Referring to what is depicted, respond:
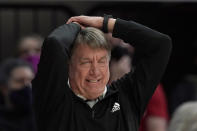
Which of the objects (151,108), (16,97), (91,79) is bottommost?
(16,97)

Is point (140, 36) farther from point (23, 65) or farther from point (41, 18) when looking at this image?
point (41, 18)

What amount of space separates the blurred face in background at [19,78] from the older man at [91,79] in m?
1.92

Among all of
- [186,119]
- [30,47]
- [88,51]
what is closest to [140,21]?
[30,47]

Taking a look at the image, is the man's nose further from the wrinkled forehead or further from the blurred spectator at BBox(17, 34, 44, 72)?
the blurred spectator at BBox(17, 34, 44, 72)

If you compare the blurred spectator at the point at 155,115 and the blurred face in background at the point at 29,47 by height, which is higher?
the blurred spectator at the point at 155,115

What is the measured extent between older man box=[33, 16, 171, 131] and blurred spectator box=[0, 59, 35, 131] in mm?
1674

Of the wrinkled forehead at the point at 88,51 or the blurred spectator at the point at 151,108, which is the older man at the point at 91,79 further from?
the blurred spectator at the point at 151,108

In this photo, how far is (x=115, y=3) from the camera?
764cm

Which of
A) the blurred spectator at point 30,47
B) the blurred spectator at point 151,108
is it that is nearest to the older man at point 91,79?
the blurred spectator at point 151,108

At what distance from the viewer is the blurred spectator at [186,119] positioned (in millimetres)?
3908

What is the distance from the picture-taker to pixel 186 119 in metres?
4.02

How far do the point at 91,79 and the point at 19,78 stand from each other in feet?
6.83

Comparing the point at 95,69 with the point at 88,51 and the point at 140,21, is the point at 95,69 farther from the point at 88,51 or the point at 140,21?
the point at 140,21

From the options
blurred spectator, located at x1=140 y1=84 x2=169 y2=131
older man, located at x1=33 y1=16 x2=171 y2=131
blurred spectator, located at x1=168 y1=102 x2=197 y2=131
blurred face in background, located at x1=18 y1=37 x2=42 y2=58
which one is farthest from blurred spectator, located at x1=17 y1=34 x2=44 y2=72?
older man, located at x1=33 y1=16 x2=171 y2=131
